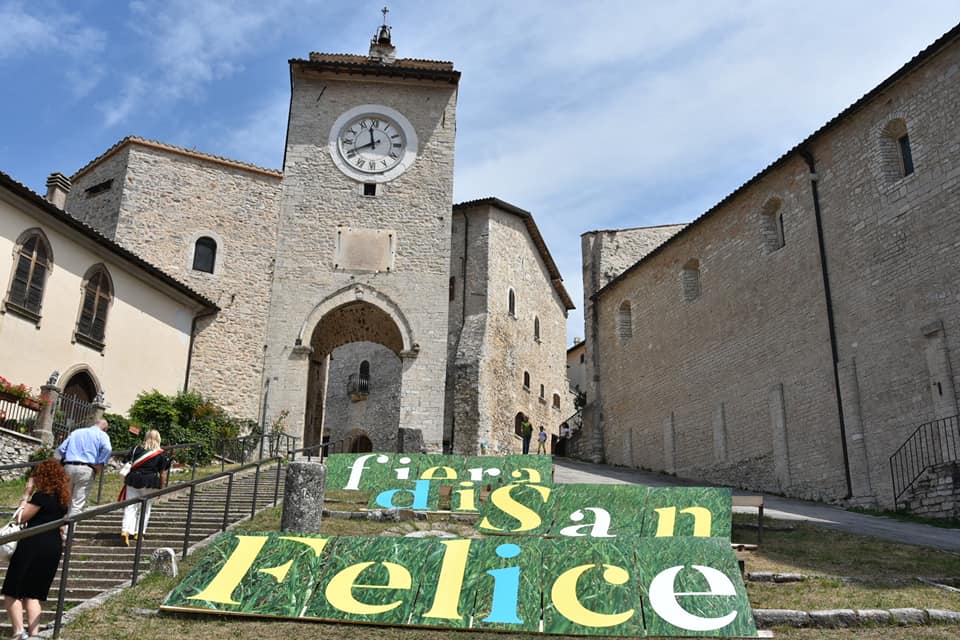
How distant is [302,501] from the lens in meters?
10.7

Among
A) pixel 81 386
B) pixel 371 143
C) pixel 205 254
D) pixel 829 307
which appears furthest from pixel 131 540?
pixel 371 143

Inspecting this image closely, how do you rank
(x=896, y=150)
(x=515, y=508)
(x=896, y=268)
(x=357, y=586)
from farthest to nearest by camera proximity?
(x=896, y=150), (x=896, y=268), (x=515, y=508), (x=357, y=586)

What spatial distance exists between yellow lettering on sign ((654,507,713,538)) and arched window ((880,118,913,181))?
11854 mm

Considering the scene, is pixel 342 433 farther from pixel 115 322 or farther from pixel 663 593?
pixel 663 593

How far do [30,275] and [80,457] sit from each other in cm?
949

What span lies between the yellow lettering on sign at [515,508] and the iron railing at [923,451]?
8.60m

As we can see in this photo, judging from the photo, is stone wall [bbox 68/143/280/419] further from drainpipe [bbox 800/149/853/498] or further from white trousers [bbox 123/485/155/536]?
drainpipe [bbox 800/149/853/498]

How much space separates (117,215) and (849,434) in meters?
19.8

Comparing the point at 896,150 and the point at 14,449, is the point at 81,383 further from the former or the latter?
the point at 896,150

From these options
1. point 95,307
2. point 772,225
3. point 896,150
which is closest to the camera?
point 896,150

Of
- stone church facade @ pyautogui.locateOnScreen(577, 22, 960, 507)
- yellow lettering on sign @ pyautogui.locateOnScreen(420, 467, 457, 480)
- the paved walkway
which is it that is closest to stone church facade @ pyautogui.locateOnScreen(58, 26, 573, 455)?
the paved walkway

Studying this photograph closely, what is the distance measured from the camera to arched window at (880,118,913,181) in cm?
1923

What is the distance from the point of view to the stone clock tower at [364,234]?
2453 cm

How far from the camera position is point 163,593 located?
27.5ft
